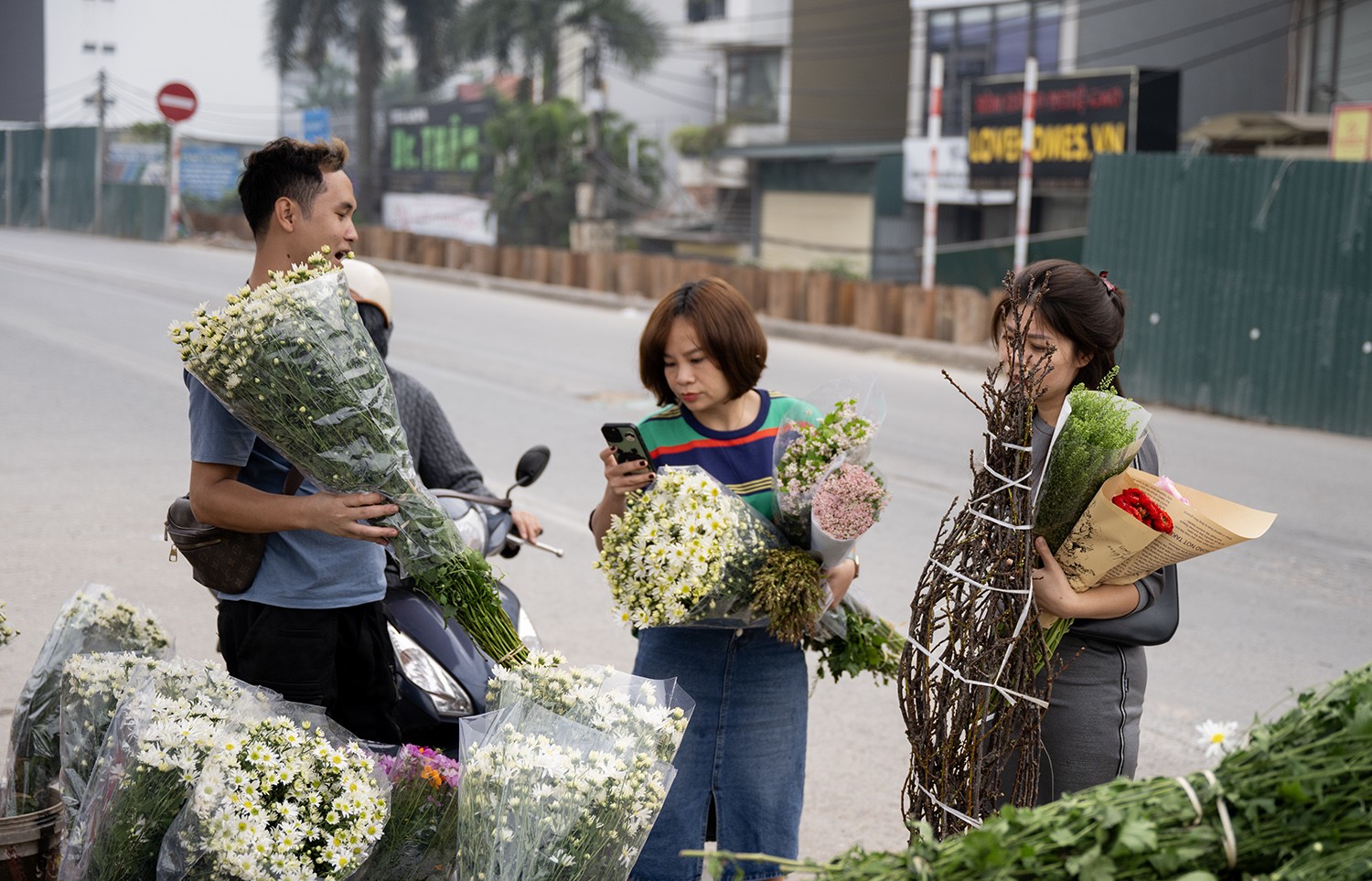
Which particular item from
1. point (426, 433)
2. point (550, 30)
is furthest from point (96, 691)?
point (550, 30)

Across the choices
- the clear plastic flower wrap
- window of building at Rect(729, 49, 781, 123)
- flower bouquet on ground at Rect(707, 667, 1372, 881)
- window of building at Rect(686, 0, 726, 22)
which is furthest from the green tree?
flower bouquet on ground at Rect(707, 667, 1372, 881)

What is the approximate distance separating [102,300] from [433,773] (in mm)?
16855

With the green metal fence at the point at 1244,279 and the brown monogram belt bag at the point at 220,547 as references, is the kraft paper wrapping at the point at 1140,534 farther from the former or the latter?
the green metal fence at the point at 1244,279

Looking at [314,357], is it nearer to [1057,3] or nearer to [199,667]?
[199,667]

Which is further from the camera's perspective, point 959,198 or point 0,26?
point 959,198

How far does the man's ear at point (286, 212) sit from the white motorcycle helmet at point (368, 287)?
2.61 feet

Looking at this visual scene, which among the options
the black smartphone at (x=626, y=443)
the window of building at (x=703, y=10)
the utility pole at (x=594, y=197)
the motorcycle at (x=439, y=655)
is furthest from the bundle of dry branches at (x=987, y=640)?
the window of building at (x=703, y=10)

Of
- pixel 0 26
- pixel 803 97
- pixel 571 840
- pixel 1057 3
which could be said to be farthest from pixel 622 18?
pixel 571 840

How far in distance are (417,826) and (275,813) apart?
32 centimetres

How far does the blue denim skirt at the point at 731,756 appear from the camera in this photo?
338 cm

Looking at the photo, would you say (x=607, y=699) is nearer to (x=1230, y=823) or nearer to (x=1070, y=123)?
(x=1230, y=823)

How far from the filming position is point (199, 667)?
293 cm

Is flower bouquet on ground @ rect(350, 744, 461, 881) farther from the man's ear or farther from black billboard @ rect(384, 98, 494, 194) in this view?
black billboard @ rect(384, 98, 494, 194)

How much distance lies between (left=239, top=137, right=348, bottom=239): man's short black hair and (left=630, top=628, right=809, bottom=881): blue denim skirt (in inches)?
54.4
